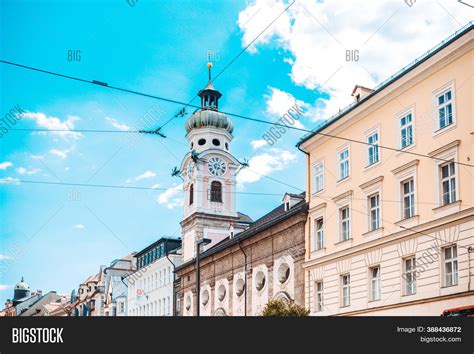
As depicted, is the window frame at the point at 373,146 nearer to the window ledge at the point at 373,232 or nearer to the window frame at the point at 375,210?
the window frame at the point at 375,210

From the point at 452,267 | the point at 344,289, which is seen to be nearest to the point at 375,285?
the point at 344,289

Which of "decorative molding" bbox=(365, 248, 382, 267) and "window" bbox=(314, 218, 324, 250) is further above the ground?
"window" bbox=(314, 218, 324, 250)

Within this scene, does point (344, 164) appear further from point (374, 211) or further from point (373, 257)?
point (373, 257)

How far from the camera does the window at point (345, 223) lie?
112 feet

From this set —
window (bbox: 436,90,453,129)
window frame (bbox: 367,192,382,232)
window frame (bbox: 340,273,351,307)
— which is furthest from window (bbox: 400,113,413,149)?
window frame (bbox: 340,273,351,307)

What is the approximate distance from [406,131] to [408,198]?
2715 millimetres

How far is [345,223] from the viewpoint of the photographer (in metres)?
34.3

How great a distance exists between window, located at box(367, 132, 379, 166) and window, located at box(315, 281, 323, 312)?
7.04 meters

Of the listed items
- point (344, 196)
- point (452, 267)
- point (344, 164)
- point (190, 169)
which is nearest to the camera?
point (452, 267)

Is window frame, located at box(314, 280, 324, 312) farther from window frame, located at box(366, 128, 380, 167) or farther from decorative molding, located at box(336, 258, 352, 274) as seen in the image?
window frame, located at box(366, 128, 380, 167)

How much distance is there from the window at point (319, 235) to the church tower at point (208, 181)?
27.6 m

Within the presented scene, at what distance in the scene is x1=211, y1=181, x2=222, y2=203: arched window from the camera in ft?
227
